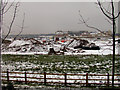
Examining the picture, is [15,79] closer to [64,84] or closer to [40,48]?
[64,84]

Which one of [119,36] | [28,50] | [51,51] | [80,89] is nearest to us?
[119,36]

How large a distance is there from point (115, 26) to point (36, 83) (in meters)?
4.24

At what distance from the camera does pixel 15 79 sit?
6039 millimetres

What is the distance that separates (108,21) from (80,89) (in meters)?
2.74

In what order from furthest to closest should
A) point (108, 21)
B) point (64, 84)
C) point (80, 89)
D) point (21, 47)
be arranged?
point (21, 47) < point (64, 84) < point (80, 89) < point (108, 21)

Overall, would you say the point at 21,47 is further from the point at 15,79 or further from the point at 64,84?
the point at 64,84

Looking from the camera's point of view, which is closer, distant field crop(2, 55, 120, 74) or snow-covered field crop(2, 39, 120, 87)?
snow-covered field crop(2, 39, 120, 87)

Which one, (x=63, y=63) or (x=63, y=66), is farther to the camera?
(x=63, y=63)

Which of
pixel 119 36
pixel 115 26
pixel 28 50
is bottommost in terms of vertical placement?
pixel 28 50

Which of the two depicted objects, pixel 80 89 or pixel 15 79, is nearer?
pixel 80 89

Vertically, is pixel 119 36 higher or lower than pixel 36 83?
higher

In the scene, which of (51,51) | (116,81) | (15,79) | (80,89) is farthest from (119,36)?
(51,51)

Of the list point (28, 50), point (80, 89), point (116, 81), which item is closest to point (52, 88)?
point (80, 89)

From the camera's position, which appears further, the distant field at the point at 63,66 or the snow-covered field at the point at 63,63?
the distant field at the point at 63,66
